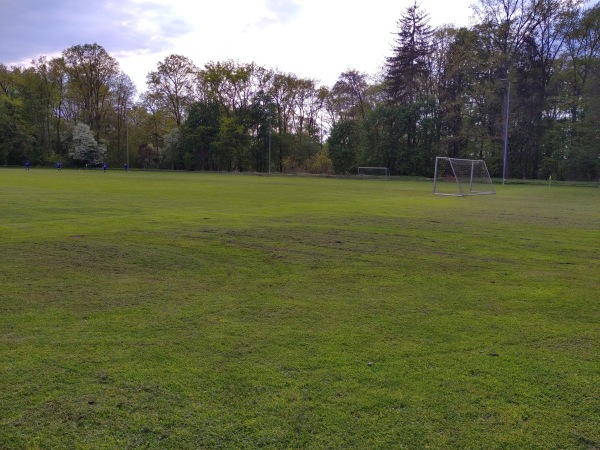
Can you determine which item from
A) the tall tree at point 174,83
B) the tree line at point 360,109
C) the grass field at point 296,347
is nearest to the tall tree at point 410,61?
the tree line at point 360,109

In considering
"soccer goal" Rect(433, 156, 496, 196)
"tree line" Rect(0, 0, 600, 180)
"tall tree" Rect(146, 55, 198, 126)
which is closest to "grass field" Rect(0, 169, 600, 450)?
"soccer goal" Rect(433, 156, 496, 196)

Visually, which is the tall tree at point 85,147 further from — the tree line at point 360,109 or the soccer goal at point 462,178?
the soccer goal at point 462,178

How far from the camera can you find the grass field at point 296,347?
9.47 feet

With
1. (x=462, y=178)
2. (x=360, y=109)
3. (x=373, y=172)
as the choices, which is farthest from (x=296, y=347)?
(x=360, y=109)

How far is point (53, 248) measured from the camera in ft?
27.3

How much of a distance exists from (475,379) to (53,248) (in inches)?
295

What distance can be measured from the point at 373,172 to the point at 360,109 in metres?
14.9

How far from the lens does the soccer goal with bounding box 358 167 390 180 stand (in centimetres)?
5575

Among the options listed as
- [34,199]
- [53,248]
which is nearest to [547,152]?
[34,199]

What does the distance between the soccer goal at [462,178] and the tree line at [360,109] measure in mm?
5649

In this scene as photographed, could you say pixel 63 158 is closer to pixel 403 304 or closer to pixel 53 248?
pixel 53 248

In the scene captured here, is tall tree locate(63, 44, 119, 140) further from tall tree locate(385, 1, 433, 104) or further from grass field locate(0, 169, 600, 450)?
grass field locate(0, 169, 600, 450)

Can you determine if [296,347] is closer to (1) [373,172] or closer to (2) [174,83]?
(1) [373,172]

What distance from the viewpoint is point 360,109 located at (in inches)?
2687
